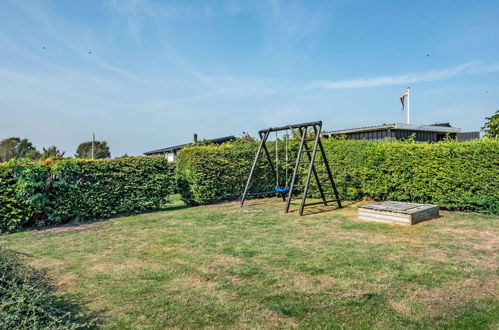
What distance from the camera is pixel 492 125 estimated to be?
9.91 meters

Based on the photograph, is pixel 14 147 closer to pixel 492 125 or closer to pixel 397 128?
pixel 397 128

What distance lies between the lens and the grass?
2.52 meters

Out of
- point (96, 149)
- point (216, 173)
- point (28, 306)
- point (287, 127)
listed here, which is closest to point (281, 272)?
point (28, 306)

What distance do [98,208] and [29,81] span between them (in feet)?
20.5

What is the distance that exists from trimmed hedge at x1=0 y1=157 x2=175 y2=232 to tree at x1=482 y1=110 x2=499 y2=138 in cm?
1058

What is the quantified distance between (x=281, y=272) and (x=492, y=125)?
10393 mm

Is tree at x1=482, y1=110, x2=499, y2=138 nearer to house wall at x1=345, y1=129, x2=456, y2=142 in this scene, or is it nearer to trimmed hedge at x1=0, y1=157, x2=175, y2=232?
house wall at x1=345, y1=129, x2=456, y2=142

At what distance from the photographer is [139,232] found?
5926 millimetres

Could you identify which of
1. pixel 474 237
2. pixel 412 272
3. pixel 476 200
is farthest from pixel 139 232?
pixel 476 200

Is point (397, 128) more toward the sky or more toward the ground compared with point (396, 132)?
more toward the sky

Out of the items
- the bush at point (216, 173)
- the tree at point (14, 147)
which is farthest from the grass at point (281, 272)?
the tree at point (14, 147)

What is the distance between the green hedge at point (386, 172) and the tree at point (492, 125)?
417 centimetres

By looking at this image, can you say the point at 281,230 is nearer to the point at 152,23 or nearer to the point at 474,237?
the point at 474,237

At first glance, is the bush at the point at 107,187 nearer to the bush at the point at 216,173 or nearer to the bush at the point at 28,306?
the bush at the point at 216,173
